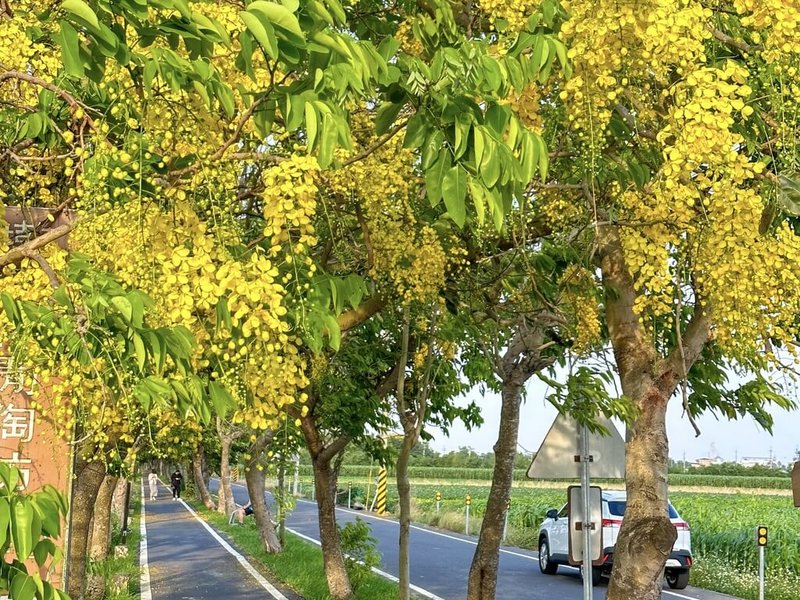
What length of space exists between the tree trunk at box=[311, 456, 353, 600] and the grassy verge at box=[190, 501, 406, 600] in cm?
19

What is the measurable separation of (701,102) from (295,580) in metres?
12.5

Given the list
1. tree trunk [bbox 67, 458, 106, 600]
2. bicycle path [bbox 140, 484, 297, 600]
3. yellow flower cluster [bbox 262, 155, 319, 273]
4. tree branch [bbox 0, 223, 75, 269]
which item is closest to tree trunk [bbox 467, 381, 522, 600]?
tree trunk [bbox 67, 458, 106, 600]

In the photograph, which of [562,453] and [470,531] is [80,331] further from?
[470,531]

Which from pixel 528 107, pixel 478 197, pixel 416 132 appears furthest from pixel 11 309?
pixel 528 107

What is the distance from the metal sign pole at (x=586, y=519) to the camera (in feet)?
20.4

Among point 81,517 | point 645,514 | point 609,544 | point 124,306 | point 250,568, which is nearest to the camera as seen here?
point 124,306

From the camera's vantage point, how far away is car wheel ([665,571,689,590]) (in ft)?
53.1

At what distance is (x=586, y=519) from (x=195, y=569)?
1300 cm

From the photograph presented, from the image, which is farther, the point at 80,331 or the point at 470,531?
the point at 470,531

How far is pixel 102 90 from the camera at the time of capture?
3953 mm

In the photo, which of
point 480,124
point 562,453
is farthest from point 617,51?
point 562,453

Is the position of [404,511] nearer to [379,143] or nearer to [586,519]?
[586,519]

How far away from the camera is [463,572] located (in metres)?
18.4

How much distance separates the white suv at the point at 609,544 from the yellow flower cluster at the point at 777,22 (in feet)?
36.8
